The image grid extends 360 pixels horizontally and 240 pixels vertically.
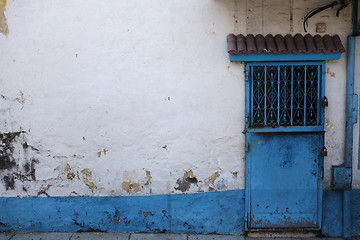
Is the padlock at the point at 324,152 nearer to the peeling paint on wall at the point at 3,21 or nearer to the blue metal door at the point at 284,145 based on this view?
the blue metal door at the point at 284,145

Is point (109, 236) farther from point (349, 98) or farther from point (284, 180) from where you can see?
point (349, 98)

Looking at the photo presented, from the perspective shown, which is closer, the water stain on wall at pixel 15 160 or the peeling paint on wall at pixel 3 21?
the peeling paint on wall at pixel 3 21

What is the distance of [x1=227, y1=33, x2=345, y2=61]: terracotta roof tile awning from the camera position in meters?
4.00

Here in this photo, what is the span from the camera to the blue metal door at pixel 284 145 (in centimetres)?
419

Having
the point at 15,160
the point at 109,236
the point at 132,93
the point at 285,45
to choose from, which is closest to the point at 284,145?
the point at 285,45

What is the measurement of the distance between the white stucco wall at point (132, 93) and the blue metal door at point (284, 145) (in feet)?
0.56

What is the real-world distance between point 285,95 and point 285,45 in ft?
2.06

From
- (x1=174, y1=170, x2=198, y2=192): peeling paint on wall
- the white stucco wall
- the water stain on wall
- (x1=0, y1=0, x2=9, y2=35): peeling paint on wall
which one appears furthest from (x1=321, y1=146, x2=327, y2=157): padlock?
(x1=0, y1=0, x2=9, y2=35): peeling paint on wall

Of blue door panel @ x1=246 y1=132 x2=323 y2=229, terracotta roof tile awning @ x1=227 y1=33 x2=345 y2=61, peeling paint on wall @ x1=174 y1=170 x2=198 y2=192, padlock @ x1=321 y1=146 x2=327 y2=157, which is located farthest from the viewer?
peeling paint on wall @ x1=174 y1=170 x2=198 y2=192

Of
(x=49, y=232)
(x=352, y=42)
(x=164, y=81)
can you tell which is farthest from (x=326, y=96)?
(x=49, y=232)

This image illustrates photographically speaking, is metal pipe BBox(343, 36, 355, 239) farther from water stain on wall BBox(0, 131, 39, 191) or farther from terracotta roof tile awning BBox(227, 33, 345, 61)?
water stain on wall BBox(0, 131, 39, 191)

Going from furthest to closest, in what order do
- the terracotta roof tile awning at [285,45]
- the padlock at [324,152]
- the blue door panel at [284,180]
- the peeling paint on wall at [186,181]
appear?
1. the peeling paint on wall at [186,181]
2. the blue door panel at [284,180]
3. the padlock at [324,152]
4. the terracotta roof tile awning at [285,45]

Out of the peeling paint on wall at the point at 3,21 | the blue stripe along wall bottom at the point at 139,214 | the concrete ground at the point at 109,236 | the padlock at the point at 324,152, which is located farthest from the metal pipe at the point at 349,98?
the peeling paint on wall at the point at 3,21

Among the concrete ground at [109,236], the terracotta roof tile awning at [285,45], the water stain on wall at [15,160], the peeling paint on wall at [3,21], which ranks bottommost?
the concrete ground at [109,236]
